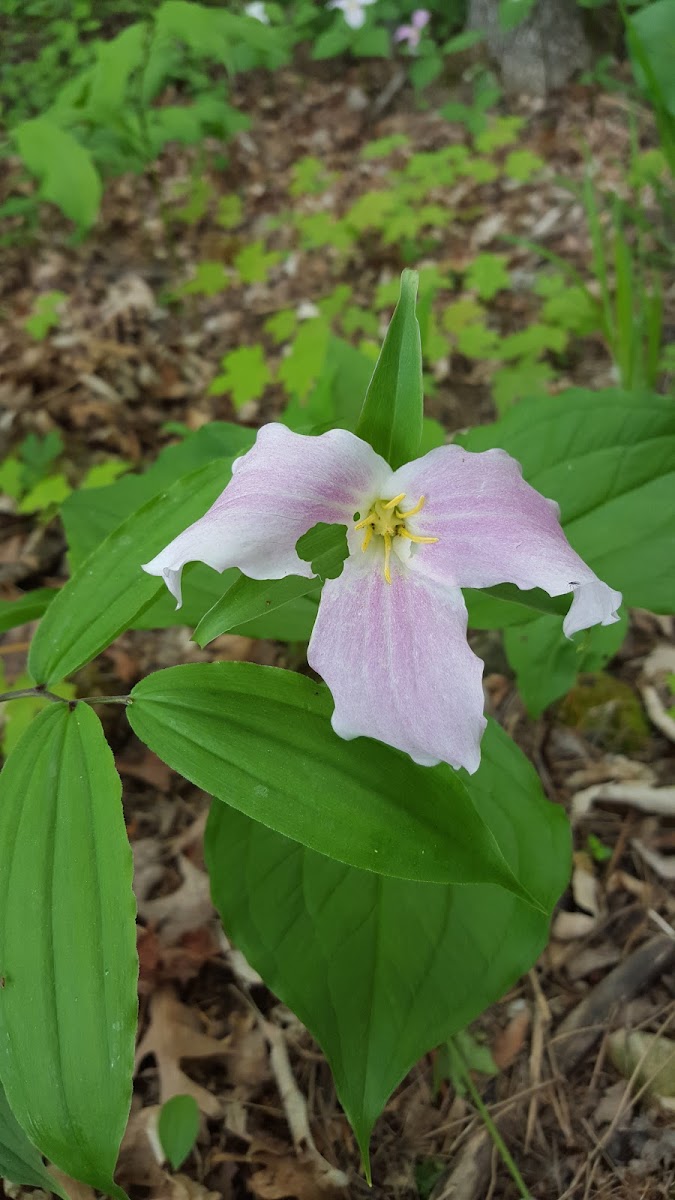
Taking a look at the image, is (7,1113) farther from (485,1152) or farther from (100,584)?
(485,1152)

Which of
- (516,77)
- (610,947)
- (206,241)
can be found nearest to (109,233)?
(206,241)

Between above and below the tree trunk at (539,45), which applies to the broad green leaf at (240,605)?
above

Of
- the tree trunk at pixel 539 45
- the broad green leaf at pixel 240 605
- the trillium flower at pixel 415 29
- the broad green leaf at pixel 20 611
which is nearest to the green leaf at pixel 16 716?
the broad green leaf at pixel 20 611

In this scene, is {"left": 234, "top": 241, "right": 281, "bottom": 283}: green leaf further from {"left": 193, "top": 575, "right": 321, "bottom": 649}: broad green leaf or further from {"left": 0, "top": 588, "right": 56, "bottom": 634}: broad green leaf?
{"left": 193, "top": 575, "right": 321, "bottom": 649}: broad green leaf

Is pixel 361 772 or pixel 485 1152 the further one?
pixel 485 1152

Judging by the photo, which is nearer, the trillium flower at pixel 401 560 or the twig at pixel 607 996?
the trillium flower at pixel 401 560

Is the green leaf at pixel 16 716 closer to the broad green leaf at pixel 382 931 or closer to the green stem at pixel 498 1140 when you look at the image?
the broad green leaf at pixel 382 931
